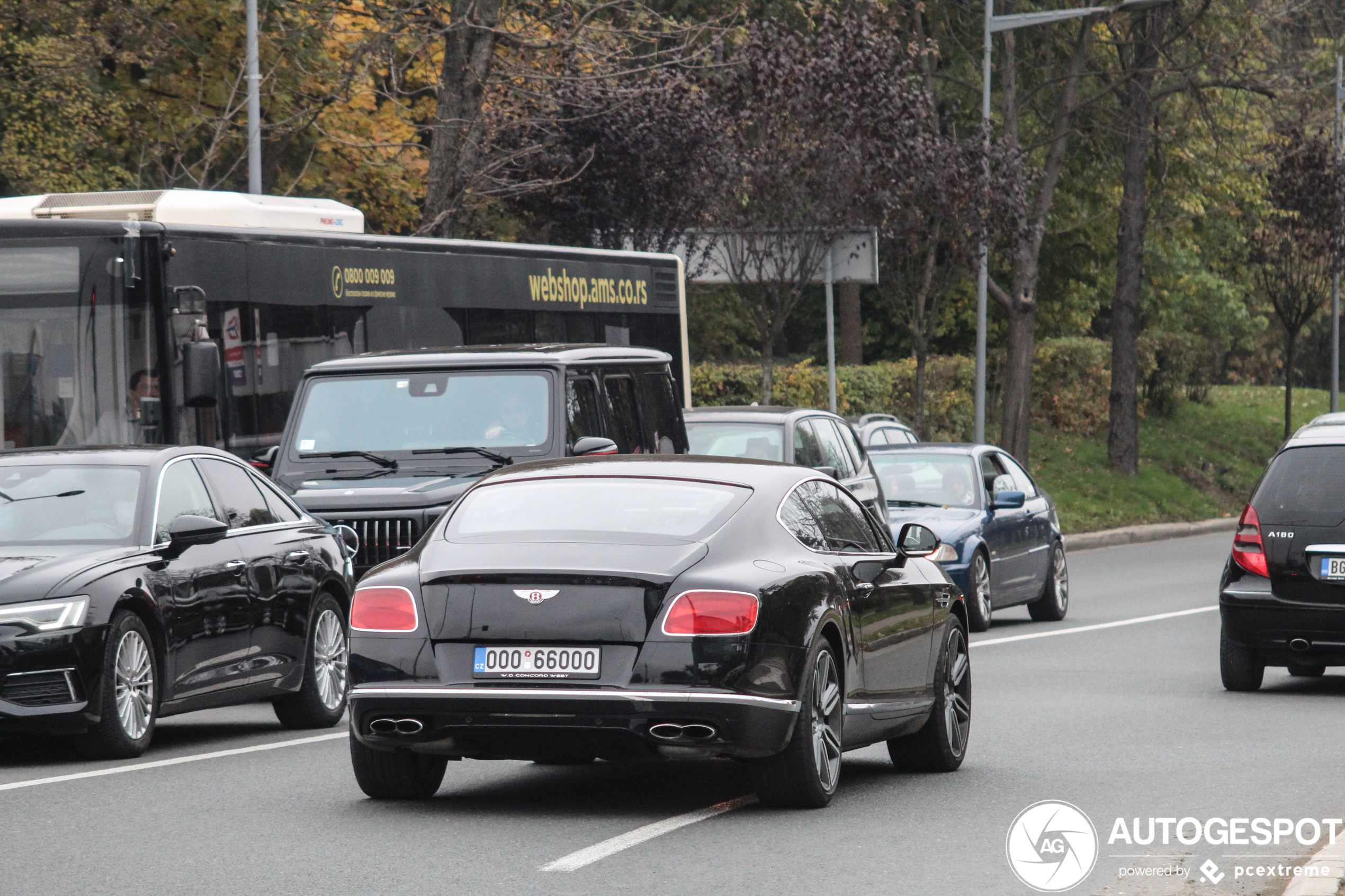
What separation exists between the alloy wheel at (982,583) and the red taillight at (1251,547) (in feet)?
15.5

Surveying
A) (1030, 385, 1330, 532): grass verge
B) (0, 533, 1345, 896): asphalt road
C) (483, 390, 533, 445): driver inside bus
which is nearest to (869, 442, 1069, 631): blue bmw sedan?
(483, 390, 533, 445): driver inside bus

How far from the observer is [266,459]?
1459 centimetres

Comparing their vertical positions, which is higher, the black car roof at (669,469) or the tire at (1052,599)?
the black car roof at (669,469)

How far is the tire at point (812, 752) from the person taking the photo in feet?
26.8

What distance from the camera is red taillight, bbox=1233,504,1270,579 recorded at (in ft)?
44.0

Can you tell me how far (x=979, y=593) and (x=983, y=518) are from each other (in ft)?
2.41

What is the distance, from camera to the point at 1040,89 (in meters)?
36.4

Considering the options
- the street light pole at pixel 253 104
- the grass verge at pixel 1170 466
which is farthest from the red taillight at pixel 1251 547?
the grass verge at pixel 1170 466

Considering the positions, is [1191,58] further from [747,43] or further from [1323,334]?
[1323,334]

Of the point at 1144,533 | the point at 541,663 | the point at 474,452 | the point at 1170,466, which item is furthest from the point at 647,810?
the point at 1170,466

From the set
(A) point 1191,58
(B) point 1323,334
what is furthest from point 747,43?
(B) point 1323,334

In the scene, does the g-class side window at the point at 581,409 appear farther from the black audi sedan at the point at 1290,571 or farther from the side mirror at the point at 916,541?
the side mirror at the point at 916,541

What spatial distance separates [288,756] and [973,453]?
10395 millimetres

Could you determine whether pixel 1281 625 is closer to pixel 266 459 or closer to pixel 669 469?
pixel 669 469
